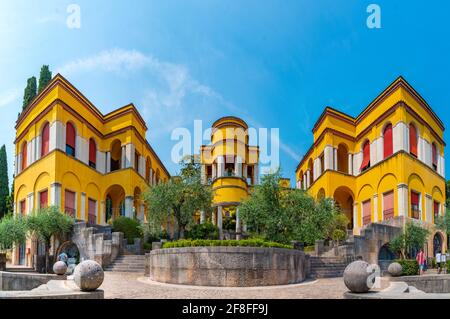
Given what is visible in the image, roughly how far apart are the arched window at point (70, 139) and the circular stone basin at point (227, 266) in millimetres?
19167

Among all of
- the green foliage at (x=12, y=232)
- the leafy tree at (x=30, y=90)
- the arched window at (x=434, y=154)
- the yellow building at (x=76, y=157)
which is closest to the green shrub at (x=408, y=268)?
the arched window at (x=434, y=154)

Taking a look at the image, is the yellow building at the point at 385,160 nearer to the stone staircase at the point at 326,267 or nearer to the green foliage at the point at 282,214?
the green foliage at the point at 282,214

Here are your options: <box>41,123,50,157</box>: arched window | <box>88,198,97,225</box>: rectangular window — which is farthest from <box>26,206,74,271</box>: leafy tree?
<box>88,198,97,225</box>: rectangular window

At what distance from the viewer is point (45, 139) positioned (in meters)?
35.1

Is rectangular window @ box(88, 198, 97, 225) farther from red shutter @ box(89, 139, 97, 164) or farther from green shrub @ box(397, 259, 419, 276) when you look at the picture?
green shrub @ box(397, 259, 419, 276)

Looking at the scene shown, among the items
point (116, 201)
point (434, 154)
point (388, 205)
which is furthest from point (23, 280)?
point (434, 154)

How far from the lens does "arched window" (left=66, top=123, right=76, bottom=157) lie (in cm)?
3547

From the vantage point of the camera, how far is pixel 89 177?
123 ft

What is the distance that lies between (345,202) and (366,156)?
209 inches

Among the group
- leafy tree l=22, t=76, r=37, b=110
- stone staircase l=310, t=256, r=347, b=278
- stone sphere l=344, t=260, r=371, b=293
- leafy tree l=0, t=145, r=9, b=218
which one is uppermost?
leafy tree l=22, t=76, r=37, b=110

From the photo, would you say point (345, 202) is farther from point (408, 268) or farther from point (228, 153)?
point (408, 268)

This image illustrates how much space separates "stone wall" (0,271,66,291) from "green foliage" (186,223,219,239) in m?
14.4
